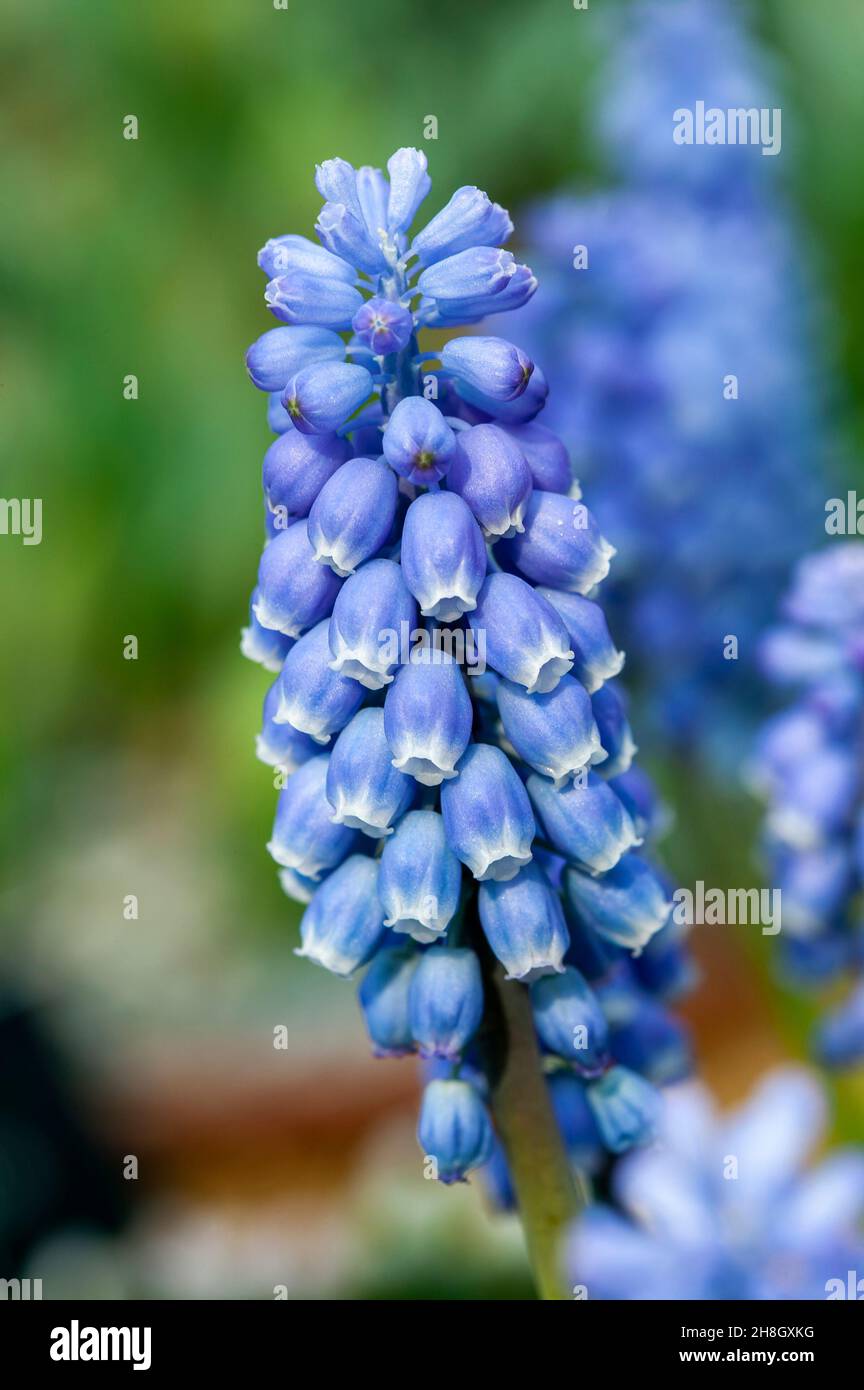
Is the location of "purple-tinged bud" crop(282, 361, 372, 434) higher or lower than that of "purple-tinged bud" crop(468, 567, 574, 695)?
higher

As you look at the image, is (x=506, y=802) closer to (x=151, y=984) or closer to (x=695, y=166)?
(x=695, y=166)

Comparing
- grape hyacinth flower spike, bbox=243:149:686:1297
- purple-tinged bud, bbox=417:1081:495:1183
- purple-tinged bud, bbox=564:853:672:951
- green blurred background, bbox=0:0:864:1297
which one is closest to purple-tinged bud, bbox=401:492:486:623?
grape hyacinth flower spike, bbox=243:149:686:1297

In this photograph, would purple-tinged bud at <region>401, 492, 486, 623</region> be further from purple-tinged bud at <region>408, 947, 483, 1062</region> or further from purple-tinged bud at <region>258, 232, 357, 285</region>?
purple-tinged bud at <region>408, 947, 483, 1062</region>

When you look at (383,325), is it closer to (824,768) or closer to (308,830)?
(308,830)

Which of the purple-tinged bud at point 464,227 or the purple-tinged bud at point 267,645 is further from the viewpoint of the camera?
the purple-tinged bud at point 267,645

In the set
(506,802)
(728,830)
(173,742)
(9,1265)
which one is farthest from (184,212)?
(506,802)

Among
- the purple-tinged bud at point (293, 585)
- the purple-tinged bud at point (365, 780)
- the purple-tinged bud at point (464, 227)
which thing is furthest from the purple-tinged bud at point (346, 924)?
the purple-tinged bud at point (464, 227)

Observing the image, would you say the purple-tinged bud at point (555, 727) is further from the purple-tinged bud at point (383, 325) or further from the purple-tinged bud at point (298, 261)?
the purple-tinged bud at point (298, 261)
